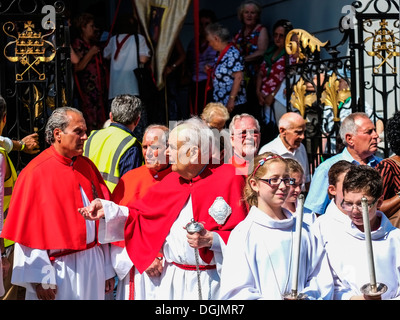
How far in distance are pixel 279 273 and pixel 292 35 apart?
542 cm

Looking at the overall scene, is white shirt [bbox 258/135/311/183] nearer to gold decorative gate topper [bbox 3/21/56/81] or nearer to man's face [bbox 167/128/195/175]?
gold decorative gate topper [bbox 3/21/56/81]

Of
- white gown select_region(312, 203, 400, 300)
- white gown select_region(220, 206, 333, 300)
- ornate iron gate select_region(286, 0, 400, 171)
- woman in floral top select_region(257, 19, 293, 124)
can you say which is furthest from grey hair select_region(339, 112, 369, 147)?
woman in floral top select_region(257, 19, 293, 124)

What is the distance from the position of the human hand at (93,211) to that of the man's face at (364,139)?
236 centimetres

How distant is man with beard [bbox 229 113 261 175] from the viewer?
6.62 m

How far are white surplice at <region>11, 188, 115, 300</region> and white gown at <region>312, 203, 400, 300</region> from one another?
1.72 metres

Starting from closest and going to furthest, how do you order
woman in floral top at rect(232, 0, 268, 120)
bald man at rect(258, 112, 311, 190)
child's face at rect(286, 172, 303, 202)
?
child's face at rect(286, 172, 303, 202), bald man at rect(258, 112, 311, 190), woman in floral top at rect(232, 0, 268, 120)

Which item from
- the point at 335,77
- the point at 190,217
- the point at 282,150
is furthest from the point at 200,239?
the point at 335,77

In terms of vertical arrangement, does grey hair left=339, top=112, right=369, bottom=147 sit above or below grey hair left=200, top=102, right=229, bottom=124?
below

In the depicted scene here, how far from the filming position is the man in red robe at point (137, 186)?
614 centimetres

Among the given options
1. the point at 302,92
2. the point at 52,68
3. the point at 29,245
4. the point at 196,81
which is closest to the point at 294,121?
the point at 302,92

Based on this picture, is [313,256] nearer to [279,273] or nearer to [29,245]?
[279,273]

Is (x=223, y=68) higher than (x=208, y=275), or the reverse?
(x=223, y=68)

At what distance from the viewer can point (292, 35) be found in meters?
9.79

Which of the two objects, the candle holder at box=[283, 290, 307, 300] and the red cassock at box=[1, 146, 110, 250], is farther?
the red cassock at box=[1, 146, 110, 250]
